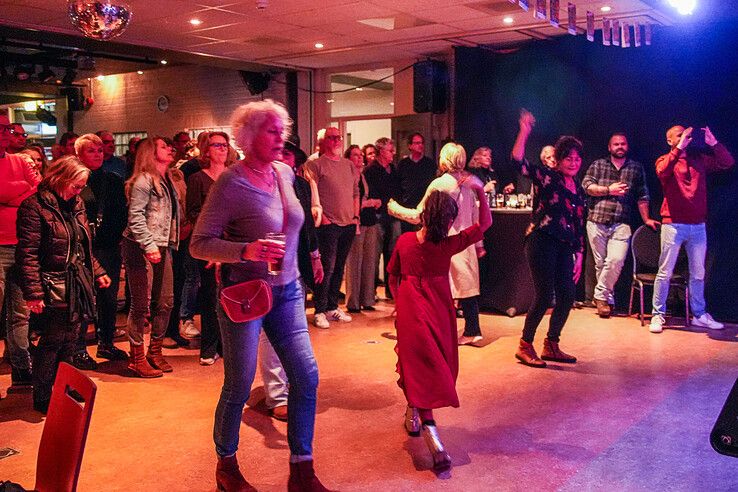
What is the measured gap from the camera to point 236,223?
3170 mm

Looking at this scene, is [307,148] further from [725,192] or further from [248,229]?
[248,229]

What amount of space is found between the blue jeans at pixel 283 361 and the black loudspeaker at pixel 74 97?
12.4 metres

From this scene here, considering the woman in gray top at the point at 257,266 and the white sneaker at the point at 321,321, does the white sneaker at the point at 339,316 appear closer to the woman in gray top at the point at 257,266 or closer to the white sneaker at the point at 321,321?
the white sneaker at the point at 321,321

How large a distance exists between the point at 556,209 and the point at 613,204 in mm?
2695

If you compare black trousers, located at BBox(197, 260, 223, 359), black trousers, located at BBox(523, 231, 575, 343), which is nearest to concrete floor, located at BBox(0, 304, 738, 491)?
black trousers, located at BBox(197, 260, 223, 359)

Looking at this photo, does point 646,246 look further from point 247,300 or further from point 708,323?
point 247,300

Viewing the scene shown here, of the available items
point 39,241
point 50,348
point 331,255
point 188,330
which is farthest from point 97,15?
point 331,255

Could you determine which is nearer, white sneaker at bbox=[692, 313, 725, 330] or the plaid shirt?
white sneaker at bbox=[692, 313, 725, 330]

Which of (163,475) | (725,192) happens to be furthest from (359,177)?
(163,475)

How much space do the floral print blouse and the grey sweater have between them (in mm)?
2698

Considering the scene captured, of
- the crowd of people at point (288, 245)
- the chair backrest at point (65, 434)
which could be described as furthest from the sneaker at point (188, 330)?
the chair backrest at point (65, 434)

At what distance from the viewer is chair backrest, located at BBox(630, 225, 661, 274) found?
24.8 feet

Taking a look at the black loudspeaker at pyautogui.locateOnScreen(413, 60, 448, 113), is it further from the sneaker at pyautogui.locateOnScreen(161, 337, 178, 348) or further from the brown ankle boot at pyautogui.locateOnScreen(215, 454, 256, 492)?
the brown ankle boot at pyautogui.locateOnScreen(215, 454, 256, 492)

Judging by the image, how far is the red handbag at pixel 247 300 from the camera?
3080 millimetres
